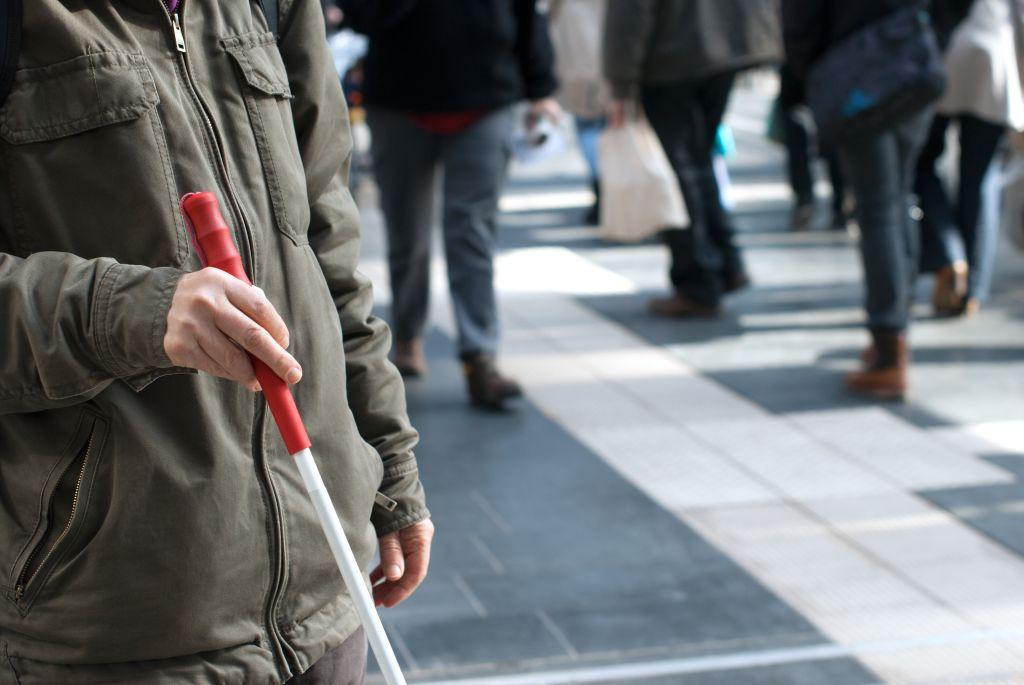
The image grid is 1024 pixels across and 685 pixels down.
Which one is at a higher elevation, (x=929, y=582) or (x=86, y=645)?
(x=86, y=645)

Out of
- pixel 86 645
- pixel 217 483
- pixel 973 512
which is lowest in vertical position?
pixel 973 512

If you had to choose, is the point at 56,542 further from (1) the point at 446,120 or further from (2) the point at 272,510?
(1) the point at 446,120

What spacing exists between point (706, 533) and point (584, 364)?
7.09 feet

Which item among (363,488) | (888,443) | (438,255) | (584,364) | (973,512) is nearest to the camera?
(363,488)

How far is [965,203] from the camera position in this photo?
7148mm

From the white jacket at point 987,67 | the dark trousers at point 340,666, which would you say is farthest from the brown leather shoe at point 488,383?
A: the dark trousers at point 340,666

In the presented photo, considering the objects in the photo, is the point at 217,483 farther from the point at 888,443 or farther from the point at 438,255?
the point at 438,255

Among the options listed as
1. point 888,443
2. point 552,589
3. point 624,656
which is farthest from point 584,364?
point 624,656

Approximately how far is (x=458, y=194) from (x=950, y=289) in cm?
284

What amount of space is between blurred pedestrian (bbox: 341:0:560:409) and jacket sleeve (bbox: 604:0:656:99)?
1021 mm

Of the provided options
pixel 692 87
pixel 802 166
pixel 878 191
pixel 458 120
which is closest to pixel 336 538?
pixel 458 120

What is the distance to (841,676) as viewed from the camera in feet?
11.4

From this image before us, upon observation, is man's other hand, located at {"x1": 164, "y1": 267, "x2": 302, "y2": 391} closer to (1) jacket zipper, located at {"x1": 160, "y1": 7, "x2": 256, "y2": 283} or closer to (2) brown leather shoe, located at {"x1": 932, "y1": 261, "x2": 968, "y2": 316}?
(1) jacket zipper, located at {"x1": 160, "y1": 7, "x2": 256, "y2": 283}

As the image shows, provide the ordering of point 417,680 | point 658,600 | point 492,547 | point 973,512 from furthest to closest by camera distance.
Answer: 1. point 973,512
2. point 492,547
3. point 658,600
4. point 417,680
